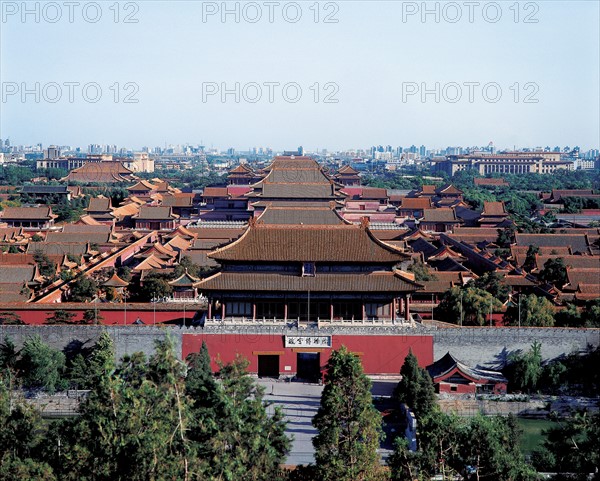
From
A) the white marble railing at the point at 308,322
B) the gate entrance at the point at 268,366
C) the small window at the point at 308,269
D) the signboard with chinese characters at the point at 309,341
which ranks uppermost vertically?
the small window at the point at 308,269

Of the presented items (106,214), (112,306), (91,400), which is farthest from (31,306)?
(106,214)

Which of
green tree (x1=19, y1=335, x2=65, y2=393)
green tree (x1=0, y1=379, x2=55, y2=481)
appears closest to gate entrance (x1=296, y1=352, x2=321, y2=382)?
green tree (x1=19, y1=335, x2=65, y2=393)

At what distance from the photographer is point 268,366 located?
23.6 metres

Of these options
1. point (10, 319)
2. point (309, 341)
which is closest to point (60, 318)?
point (10, 319)

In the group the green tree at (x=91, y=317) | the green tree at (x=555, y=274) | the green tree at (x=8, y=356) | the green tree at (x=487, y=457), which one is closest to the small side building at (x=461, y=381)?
the green tree at (x=487, y=457)

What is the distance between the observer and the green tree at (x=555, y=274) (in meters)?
32.3

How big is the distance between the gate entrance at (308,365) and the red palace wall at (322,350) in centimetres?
17

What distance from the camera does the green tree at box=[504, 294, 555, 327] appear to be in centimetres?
2605

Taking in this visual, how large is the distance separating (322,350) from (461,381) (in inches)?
156

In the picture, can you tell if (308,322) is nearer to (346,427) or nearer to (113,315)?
(113,315)

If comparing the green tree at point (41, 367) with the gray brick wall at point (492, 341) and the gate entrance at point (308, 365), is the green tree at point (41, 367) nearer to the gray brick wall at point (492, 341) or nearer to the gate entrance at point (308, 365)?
the gray brick wall at point (492, 341)

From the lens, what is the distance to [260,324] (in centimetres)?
2338

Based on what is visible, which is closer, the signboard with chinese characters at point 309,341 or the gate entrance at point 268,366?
the signboard with chinese characters at point 309,341

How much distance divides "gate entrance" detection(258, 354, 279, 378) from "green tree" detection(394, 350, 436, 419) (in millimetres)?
4127
